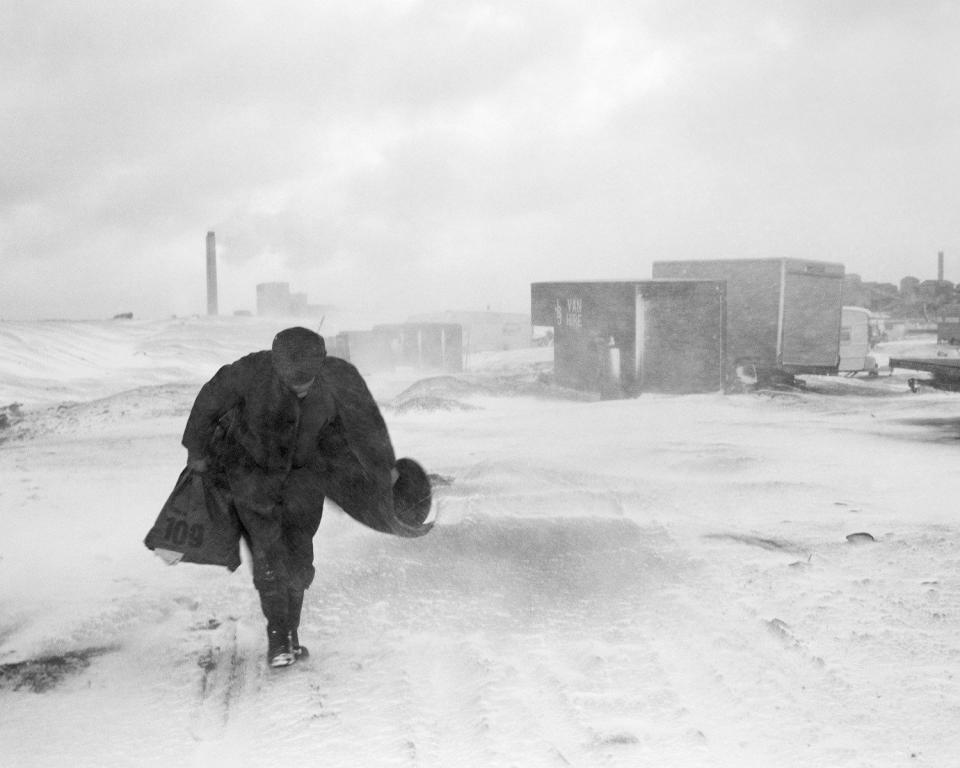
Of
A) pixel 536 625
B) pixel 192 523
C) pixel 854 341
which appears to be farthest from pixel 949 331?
pixel 192 523

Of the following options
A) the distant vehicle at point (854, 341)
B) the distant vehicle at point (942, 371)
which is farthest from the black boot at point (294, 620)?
the distant vehicle at point (854, 341)

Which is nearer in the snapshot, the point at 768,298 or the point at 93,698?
the point at 93,698

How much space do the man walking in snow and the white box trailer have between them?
15.7 m

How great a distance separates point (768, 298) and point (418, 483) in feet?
52.8

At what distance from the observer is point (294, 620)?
4.25 metres

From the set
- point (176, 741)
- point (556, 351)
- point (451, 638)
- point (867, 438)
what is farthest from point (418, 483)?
point (556, 351)

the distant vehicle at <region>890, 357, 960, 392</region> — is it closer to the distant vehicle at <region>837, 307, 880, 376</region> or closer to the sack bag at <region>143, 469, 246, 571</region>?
the distant vehicle at <region>837, 307, 880, 376</region>

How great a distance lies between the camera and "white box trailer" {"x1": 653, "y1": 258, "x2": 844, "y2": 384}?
62.7ft

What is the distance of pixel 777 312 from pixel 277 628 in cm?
1689

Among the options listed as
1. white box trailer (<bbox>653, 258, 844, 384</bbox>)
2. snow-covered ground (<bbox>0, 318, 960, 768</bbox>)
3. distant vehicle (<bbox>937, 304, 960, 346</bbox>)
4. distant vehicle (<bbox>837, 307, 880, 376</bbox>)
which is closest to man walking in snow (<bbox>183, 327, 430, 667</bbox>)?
snow-covered ground (<bbox>0, 318, 960, 768</bbox>)

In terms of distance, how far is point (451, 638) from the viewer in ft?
15.0

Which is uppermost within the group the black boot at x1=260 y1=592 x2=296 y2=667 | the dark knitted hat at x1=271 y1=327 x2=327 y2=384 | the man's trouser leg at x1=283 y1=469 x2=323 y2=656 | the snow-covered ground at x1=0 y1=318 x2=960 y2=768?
the dark knitted hat at x1=271 y1=327 x2=327 y2=384

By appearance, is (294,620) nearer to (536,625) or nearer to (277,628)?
(277,628)

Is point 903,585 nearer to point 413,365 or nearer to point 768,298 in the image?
point 768,298
